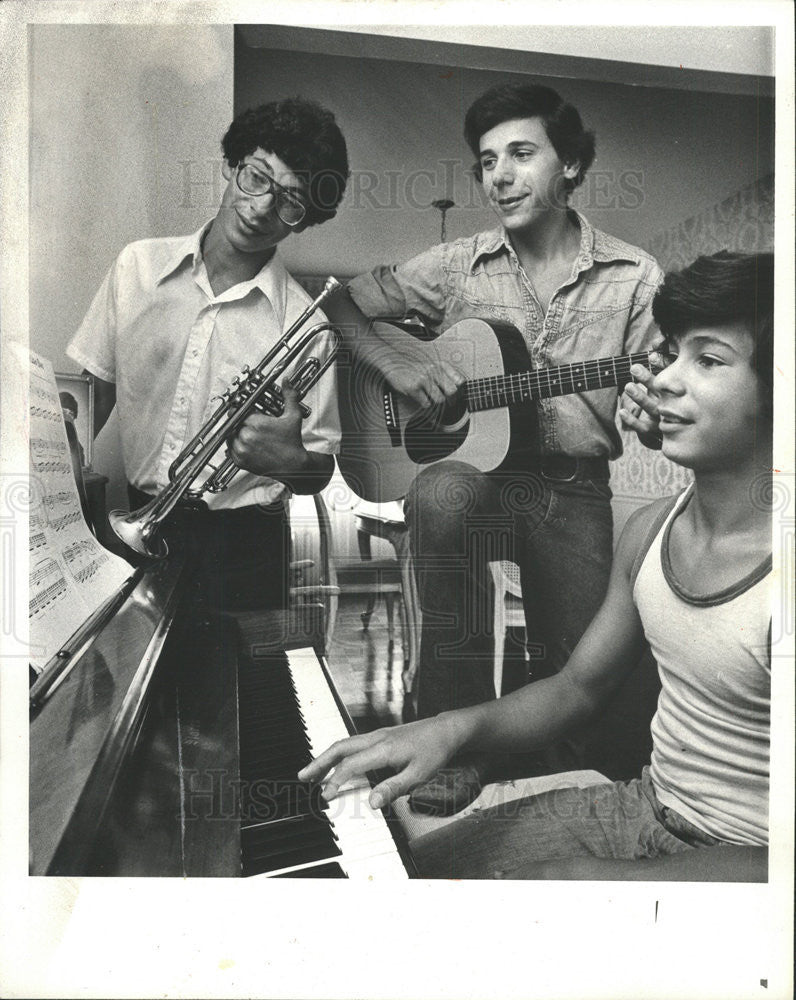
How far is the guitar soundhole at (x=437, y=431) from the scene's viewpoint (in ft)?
5.03

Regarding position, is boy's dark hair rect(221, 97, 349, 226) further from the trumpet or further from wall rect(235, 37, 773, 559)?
the trumpet

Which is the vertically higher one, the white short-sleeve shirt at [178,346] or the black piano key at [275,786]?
the white short-sleeve shirt at [178,346]

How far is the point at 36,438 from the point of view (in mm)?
1536

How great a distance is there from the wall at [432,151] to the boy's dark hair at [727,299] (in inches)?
4.4

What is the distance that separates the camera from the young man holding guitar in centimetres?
152

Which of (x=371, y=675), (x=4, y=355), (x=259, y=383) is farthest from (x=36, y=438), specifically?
(x=371, y=675)

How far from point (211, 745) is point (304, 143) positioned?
1.13 metres

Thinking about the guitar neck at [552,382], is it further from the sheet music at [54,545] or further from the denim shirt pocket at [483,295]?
the sheet music at [54,545]

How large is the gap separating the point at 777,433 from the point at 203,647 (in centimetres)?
117

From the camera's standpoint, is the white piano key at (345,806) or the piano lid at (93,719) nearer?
the piano lid at (93,719)

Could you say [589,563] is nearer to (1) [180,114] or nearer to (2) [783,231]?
(2) [783,231]

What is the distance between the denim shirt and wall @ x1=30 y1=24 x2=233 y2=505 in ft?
1.28

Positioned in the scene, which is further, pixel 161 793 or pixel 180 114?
pixel 180 114

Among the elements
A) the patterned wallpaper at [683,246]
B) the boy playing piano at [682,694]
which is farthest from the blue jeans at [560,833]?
the patterned wallpaper at [683,246]
